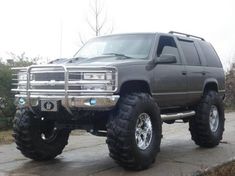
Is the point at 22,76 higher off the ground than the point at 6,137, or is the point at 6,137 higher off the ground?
the point at 22,76

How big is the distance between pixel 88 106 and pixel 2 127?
20.0 feet

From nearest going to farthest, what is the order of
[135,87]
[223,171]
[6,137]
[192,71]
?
[223,171] < [135,87] < [192,71] < [6,137]

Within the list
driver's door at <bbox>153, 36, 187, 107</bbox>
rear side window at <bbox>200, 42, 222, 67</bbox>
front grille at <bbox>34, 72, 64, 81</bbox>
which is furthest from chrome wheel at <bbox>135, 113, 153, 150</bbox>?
rear side window at <bbox>200, 42, 222, 67</bbox>

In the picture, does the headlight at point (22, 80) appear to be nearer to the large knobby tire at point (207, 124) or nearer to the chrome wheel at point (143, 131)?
the chrome wheel at point (143, 131)

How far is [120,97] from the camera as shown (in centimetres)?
741

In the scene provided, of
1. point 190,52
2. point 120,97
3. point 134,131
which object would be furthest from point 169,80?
point 134,131

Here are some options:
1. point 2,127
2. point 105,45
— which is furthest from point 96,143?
point 2,127

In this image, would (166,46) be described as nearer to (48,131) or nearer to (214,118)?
(214,118)

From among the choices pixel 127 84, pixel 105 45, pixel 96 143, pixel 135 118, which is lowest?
pixel 96 143

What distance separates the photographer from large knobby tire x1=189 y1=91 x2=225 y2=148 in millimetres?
9695

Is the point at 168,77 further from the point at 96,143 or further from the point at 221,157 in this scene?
the point at 96,143

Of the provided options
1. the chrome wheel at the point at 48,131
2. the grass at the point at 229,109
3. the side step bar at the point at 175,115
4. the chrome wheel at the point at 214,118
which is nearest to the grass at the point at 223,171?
the side step bar at the point at 175,115

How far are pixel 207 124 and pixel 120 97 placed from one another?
294cm

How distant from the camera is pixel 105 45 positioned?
9016mm
